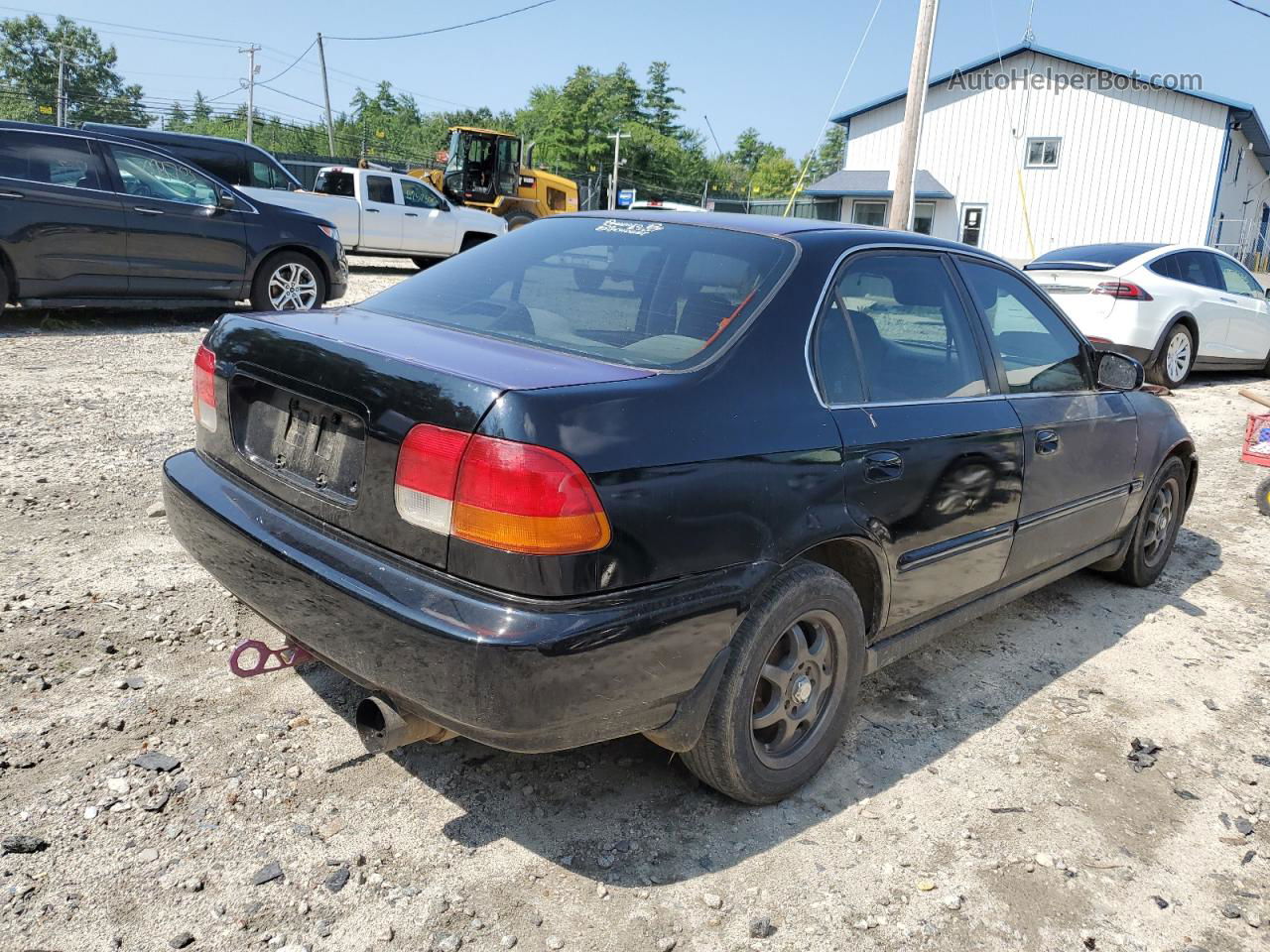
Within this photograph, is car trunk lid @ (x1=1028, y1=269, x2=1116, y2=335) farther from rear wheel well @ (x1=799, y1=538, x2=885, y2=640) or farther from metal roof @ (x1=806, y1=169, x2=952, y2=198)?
metal roof @ (x1=806, y1=169, x2=952, y2=198)

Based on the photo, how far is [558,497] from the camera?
7.02 feet

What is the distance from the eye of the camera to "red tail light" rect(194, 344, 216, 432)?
2.97 metres

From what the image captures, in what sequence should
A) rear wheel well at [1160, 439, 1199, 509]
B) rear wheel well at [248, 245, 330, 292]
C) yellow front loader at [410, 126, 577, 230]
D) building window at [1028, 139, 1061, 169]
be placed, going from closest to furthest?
1. rear wheel well at [1160, 439, 1199, 509]
2. rear wheel well at [248, 245, 330, 292]
3. yellow front loader at [410, 126, 577, 230]
4. building window at [1028, 139, 1061, 169]

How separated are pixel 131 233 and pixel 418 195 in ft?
30.9

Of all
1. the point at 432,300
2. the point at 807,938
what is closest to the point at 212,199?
the point at 432,300

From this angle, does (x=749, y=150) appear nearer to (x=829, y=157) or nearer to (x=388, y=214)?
(x=829, y=157)

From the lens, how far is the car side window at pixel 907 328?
3.02 meters

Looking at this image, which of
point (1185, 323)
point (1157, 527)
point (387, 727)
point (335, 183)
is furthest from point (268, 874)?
point (335, 183)

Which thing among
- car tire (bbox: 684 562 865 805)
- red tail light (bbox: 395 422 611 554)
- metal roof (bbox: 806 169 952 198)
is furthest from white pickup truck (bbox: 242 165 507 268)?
metal roof (bbox: 806 169 952 198)

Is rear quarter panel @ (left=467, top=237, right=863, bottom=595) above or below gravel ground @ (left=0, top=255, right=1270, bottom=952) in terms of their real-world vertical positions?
above

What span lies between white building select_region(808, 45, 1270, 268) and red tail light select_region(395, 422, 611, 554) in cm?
2811

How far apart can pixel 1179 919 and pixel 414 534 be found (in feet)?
7.05

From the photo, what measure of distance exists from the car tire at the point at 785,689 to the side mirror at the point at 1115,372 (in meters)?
2.04

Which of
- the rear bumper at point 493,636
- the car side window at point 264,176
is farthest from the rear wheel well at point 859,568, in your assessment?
the car side window at point 264,176
